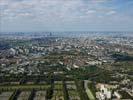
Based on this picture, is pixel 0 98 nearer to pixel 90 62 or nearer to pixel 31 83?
pixel 31 83

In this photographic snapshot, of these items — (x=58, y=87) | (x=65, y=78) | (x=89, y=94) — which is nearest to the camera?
(x=89, y=94)

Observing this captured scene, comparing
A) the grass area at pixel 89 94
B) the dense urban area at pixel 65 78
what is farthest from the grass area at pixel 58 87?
the grass area at pixel 89 94

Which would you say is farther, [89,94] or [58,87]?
[58,87]

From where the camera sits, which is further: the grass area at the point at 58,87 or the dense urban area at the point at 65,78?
the grass area at the point at 58,87

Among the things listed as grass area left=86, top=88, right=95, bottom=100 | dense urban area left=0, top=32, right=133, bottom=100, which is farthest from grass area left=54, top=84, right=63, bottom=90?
grass area left=86, top=88, right=95, bottom=100

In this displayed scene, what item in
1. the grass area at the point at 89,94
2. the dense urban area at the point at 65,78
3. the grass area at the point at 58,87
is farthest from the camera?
the grass area at the point at 58,87

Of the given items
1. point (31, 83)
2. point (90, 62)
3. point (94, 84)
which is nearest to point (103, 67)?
point (90, 62)

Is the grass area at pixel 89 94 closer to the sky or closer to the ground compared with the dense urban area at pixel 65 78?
closer to the sky

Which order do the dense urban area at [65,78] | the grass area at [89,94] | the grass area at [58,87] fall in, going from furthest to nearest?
the grass area at [58,87] < the dense urban area at [65,78] < the grass area at [89,94]

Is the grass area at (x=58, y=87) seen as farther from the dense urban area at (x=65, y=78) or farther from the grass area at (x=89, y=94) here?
the grass area at (x=89, y=94)

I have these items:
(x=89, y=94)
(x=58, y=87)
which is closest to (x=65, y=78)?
(x=58, y=87)

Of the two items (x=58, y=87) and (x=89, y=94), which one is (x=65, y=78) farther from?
(x=89, y=94)
